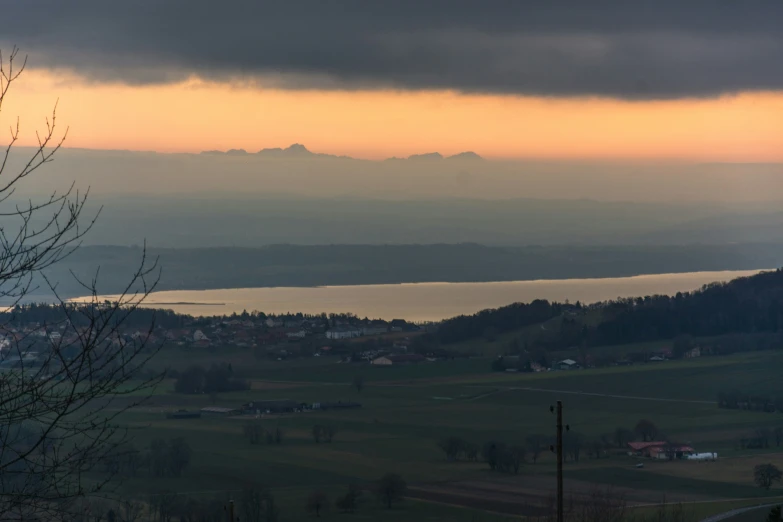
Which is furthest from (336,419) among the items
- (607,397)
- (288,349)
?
(288,349)

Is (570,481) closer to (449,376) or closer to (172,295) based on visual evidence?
(449,376)

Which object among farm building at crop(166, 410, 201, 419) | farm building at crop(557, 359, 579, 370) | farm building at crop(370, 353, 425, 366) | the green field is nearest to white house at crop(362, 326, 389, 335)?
farm building at crop(370, 353, 425, 366)

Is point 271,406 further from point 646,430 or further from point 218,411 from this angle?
point 646,430

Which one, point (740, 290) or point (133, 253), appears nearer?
point (740, 290)

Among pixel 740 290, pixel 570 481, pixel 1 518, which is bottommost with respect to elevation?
pixel 570 481

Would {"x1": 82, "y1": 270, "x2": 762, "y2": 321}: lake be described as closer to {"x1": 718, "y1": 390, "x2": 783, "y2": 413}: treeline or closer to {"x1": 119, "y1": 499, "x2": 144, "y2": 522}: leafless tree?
{"x1": 718, "y1": 390, "x2": 783, "y2": 413}: treeline

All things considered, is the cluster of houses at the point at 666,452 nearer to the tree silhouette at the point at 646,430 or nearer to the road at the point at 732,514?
the tree silhouette at the point at 646,430
